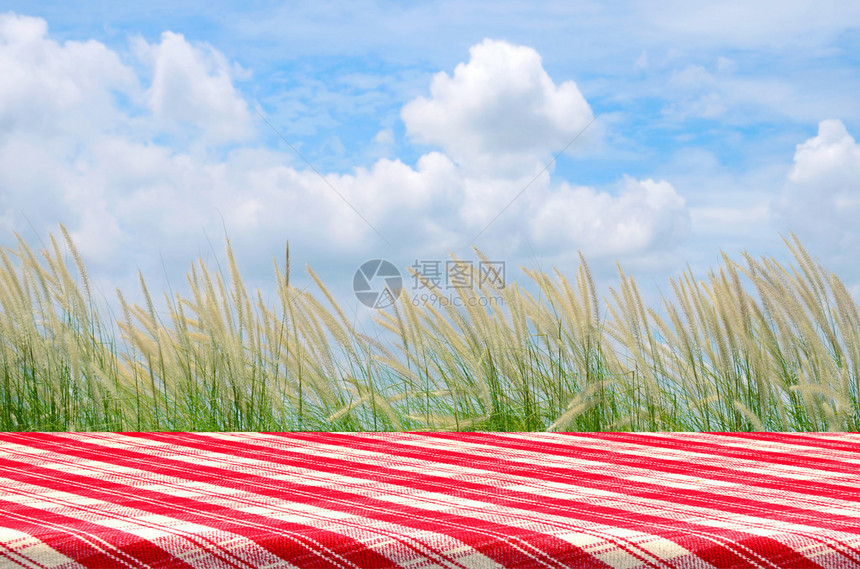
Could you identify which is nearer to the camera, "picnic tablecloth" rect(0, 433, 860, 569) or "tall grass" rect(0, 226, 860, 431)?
"picnic tablecloth" rect(0, 433, 860, 569)

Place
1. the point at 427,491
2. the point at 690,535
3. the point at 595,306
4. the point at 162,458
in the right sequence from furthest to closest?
the point at 595,306 → the point at 162,458 → the point at 427,491 → the point at 690,535

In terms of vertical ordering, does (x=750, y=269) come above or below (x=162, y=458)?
above

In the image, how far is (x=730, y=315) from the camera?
87.5 inches

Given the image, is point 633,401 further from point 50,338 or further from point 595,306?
point 50,338

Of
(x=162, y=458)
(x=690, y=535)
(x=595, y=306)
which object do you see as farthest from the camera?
(x=595, y=306)

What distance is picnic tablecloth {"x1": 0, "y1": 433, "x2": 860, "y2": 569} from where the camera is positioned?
0.62m

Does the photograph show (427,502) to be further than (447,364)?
No

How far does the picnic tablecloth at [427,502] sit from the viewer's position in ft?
2.03

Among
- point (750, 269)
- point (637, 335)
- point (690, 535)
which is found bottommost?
point (690, 535)

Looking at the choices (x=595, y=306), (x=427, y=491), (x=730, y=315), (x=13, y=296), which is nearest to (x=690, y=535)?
(x=427, y=491)

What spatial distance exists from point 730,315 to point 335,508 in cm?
173

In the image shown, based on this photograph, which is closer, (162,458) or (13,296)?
(162,458)

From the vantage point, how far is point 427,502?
77cm

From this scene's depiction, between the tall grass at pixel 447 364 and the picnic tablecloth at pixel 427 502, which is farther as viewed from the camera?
the tall grass at pixel 447 364
